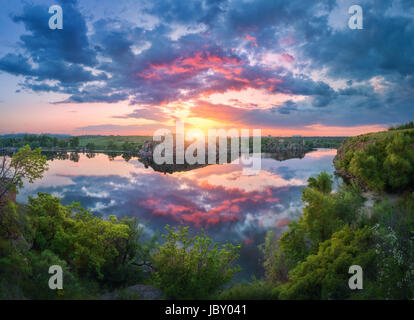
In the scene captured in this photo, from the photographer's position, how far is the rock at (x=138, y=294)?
10.8 m

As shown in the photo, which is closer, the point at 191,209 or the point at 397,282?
the point at 397,282

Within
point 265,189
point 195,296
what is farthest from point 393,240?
point 265,189

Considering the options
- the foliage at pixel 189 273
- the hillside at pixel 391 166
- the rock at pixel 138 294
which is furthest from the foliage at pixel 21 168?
the hillside at pixel 391 166

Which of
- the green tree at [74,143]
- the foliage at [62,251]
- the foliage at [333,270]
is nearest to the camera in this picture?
the foliage at [62,251]

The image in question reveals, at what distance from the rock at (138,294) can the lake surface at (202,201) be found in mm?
9397

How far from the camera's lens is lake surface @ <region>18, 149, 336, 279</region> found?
28.0m

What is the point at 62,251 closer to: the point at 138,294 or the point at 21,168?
the point at 138,294

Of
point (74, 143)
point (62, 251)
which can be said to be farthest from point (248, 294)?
point (74, 143)

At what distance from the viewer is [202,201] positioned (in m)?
41.2

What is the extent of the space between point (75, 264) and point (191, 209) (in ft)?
80.3

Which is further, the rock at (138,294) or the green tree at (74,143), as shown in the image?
the green tree at (74,143)

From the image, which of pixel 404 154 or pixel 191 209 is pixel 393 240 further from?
pixel 191 209

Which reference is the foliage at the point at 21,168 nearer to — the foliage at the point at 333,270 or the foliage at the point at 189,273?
the foliage at the point at 189,273
